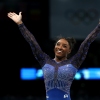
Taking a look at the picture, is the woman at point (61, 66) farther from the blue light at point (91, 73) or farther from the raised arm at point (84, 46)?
the blue light at point (91, 73)

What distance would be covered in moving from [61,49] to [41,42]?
7505mm

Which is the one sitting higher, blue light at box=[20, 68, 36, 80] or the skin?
blue light at box=[20, 68, 36, 80]

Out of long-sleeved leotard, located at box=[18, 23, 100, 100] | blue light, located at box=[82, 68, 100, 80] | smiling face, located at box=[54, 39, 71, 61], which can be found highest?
blue light, located at box=[82, 68, 100, 80]

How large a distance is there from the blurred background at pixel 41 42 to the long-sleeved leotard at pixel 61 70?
669 cm

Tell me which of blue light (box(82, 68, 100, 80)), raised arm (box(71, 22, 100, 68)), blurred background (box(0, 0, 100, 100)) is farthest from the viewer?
blue light (box(82, 68, 100, 80))

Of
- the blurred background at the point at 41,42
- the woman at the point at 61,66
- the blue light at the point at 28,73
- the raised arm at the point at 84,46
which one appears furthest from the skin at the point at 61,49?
the blue light at the point at 28,73

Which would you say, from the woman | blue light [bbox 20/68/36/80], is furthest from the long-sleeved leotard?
blue light [bbox 20/68/36/80]

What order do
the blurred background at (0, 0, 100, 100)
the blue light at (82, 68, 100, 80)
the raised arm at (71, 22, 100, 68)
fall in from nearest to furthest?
1. the raised arm at (71, 22, 100, 68)
2. the blurred background at (0, 0, 100, 100)
3. the blue light at (82, 68, 100, 80)

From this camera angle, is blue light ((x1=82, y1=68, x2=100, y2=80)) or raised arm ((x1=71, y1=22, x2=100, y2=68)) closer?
raised arm ((x1=71, y1=22, x2=100, y2=68))

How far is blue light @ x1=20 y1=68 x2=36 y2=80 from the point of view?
12.4 metres

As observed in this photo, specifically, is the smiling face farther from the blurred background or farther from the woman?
the blurred background

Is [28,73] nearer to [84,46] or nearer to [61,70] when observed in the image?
[61,70]

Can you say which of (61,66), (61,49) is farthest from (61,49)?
(61,66)

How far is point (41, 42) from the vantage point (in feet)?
40.9
